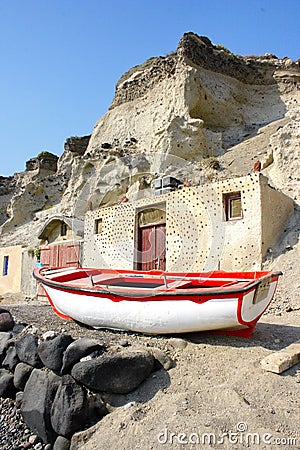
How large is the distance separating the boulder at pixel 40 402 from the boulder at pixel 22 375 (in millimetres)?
176

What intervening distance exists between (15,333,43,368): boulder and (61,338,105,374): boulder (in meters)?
0.68

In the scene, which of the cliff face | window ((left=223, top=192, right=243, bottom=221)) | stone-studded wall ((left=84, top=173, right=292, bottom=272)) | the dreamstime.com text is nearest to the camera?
the dreamstime.com text

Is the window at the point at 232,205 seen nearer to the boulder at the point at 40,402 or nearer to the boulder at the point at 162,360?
the boulder at the point at 162,360

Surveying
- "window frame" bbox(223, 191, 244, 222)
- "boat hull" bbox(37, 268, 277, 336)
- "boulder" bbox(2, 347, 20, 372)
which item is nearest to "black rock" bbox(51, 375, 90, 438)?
"boat hull" bbox(37, 268, 277, 336)

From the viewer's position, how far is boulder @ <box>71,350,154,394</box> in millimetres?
3547

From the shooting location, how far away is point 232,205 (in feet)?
30.1

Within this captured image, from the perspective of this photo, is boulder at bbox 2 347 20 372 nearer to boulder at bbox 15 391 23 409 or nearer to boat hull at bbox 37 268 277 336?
boulder at bbox 15 391 23 409

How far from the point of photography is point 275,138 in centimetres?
1226

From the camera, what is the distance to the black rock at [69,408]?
3375 mm

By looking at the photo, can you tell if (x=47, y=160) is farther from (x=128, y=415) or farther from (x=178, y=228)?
(x=128, y=415)

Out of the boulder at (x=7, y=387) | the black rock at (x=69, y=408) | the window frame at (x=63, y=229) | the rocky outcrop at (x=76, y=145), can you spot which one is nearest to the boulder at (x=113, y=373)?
the black rock at (x=69, y=408)

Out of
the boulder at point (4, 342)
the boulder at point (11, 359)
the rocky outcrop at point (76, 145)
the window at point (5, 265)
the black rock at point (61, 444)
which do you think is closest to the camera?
the black rock at point (61, 444)

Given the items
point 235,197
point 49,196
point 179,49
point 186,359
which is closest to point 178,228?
point 235,197

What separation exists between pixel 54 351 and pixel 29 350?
687mm
